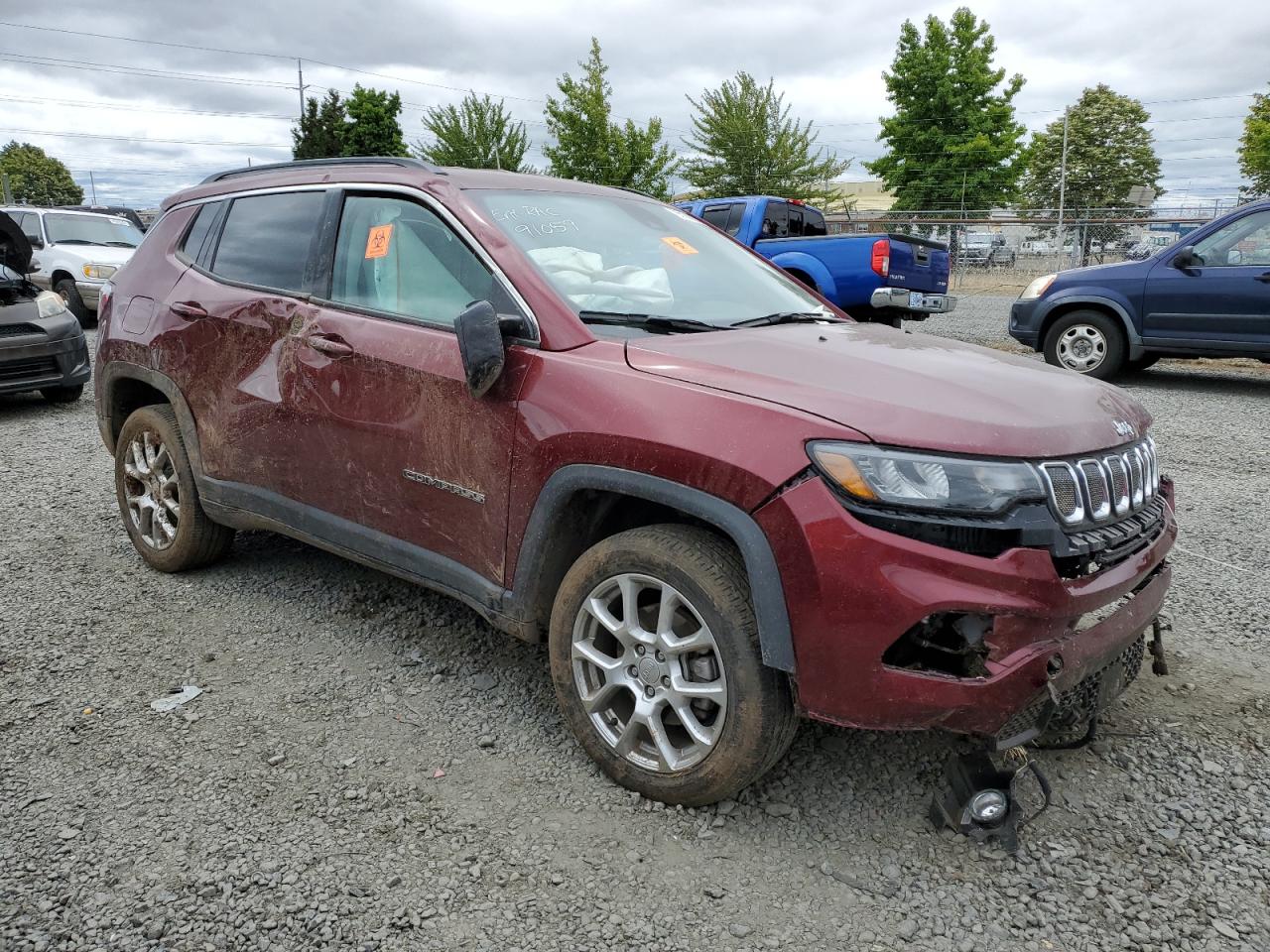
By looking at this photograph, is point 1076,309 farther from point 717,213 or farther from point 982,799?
point 982,799

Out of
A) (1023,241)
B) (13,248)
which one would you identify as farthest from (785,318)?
(1023,241)

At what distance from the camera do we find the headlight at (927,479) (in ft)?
7.29

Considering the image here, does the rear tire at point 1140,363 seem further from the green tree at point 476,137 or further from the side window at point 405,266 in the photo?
the green tree at point 476,137

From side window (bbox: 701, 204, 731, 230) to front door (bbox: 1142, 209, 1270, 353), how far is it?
553 cm

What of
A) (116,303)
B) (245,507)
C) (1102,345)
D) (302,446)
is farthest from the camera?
(1102,345)

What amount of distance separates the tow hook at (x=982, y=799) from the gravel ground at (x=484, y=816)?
64mm

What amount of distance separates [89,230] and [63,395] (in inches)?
300

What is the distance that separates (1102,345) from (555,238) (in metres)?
8.38

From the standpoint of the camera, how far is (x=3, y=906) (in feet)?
7.52

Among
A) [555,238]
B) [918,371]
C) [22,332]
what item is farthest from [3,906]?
[22,332]

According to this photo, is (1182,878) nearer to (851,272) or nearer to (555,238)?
(555,238)

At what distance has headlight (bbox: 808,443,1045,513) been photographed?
2.22m

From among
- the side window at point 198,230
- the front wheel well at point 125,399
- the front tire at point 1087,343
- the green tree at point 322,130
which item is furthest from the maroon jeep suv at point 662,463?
the green tree at point 322,130

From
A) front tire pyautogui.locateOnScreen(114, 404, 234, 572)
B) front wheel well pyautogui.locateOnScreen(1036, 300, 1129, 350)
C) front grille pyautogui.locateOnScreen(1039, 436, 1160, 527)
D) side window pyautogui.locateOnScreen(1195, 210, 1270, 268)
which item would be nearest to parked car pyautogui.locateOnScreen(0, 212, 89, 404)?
→ front tire pyautogui.locateOnScreen(114, 404, 234, 572)
